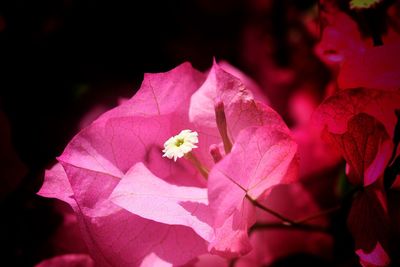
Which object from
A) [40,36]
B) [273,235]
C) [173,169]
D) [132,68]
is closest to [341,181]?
[273,235]

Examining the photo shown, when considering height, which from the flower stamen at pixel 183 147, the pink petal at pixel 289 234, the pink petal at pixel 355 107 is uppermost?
the pink petal at pixel 355 107

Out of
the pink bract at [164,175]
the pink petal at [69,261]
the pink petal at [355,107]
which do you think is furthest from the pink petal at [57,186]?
the pink petal at [355,107]

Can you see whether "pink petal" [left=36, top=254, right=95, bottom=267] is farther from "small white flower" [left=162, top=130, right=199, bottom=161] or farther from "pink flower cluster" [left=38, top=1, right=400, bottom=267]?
Answer: "small white flower" [left=162, top=130, right=199, bottom=161]

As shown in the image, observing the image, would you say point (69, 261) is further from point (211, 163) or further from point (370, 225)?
point (370, 225)

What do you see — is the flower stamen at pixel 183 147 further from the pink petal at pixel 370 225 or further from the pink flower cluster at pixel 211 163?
the pink petal at pixel 370 225

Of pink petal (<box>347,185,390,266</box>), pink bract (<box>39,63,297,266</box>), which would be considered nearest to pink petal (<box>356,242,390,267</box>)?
pink petal (<box>347,185,390,266</box>)

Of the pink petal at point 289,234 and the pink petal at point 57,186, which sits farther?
the pink petal at point 289,234

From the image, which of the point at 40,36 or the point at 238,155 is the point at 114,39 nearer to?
the point at 40,36

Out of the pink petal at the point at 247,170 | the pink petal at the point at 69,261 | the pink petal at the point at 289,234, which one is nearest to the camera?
the pink petal at the point at 247,170

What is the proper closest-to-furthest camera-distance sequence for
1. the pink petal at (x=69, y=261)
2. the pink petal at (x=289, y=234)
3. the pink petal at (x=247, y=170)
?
the pink petal at (x=247, y=170), the pink petal at (x=69, y=261), the pink petal at (x=289, y=234)
